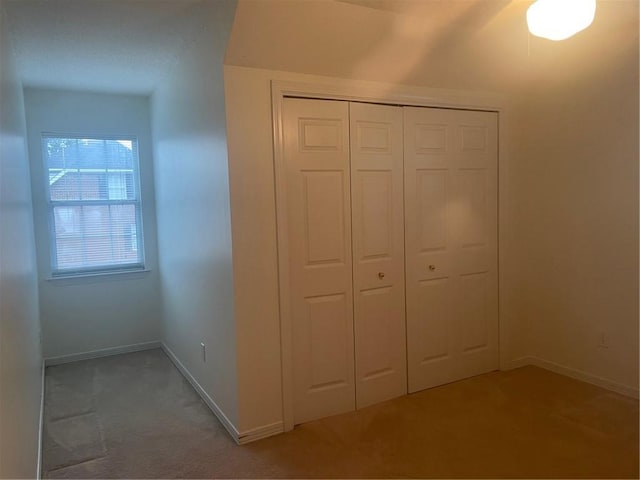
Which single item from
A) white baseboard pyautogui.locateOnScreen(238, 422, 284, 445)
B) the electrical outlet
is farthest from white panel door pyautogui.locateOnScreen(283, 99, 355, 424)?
the electrical outlet

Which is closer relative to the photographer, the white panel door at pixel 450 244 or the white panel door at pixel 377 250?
the white panel door at pixel 377 250

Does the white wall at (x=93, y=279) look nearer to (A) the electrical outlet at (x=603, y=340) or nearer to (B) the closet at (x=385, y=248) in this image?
(B) the closet at (x=385, y=248)

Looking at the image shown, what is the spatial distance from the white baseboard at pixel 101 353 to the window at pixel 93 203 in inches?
29.3

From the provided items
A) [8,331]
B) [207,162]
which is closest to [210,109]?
[207,162]

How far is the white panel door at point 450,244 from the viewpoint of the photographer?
2.98 meters

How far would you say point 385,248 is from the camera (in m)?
2.88

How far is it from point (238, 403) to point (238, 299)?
0.59 meters

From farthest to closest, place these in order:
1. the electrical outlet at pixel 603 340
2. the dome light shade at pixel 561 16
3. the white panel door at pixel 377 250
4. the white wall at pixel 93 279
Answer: the white wall at pixel 93 279 < the electrical outlet at pixel 603 340 < the white panel door at pixel 377 250 < the dome light shade at pixel 561 16

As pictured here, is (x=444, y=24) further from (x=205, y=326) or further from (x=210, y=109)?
(x=205, y=326)

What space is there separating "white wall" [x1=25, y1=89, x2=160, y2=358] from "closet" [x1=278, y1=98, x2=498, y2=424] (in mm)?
2222

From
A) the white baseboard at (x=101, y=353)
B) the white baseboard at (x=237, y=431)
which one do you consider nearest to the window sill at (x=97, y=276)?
the white baseboard at (x=101, y=353)

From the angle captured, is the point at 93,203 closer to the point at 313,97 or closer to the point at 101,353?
the point at 101,353

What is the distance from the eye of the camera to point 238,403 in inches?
96.9

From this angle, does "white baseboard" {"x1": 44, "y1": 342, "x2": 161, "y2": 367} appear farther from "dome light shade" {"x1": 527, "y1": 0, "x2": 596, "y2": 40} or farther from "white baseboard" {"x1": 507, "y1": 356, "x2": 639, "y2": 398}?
"dome light shade" {"x1": 527, "y1": 0, "x2": 596, "y2": 40}
